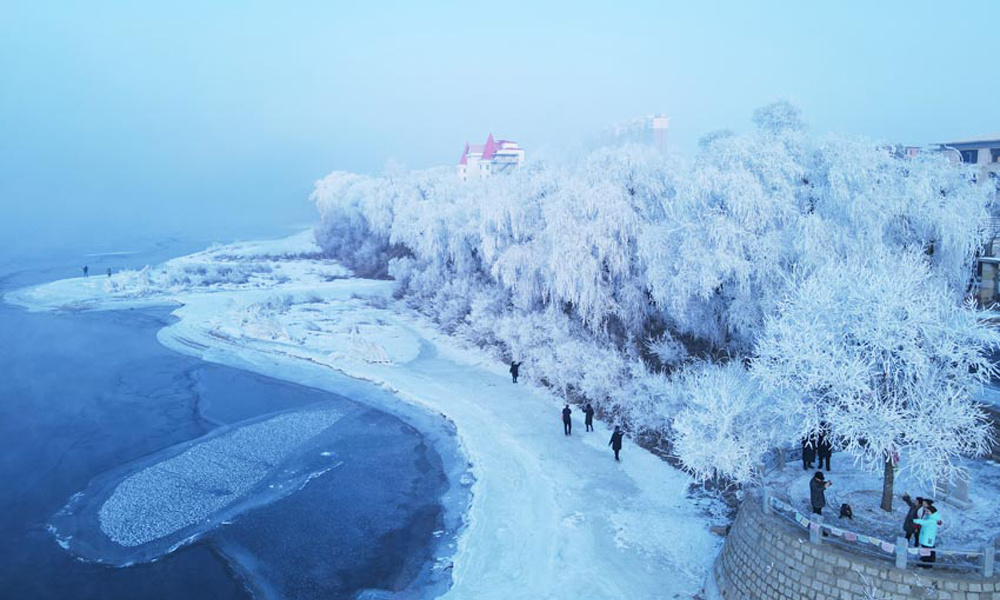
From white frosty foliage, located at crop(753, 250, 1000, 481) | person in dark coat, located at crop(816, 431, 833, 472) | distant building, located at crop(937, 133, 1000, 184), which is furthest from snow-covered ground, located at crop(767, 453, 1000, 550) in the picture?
distant building, located at crop(937, 133, 1000, 184)

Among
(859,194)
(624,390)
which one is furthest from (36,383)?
(859,194)

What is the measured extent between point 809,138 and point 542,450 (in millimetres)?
13090

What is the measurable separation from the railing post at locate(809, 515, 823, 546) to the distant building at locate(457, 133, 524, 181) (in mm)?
67854

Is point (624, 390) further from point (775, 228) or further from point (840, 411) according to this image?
point (840, 411)

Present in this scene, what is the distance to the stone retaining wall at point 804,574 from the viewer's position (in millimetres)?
8562

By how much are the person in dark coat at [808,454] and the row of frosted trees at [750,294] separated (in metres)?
0.40

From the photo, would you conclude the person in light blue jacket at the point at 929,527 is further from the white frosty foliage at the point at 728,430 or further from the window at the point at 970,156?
Result: the window at the point at 970,156

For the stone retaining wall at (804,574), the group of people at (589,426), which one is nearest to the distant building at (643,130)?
the group of people at (589,426)

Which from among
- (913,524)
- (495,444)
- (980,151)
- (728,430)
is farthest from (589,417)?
(980,151)

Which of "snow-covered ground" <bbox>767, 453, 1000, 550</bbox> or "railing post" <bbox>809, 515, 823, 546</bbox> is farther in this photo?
"snow-covered ground" <bbox>767, 453, 1000, 550</bbox>

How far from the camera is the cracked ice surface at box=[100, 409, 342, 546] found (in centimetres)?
1466

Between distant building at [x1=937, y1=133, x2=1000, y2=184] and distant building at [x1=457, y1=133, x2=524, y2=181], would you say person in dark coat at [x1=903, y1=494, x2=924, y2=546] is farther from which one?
distant building at [x1=457, y1=133, x2=524, y2=181]

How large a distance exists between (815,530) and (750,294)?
9.33m

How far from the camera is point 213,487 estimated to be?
53.5ft
